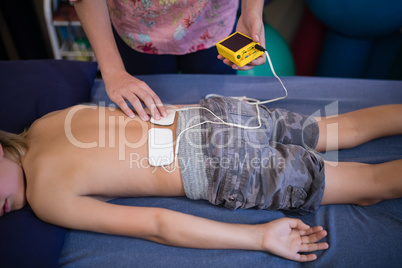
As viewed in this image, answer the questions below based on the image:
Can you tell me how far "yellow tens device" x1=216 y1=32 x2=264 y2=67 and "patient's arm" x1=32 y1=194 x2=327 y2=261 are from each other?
52cm

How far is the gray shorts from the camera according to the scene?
0.92 metres

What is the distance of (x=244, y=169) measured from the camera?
921mm

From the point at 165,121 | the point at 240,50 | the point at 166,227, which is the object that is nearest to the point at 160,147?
the point at 165,121

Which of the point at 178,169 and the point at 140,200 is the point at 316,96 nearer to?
the point at 178,169

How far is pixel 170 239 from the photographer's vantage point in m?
0.88

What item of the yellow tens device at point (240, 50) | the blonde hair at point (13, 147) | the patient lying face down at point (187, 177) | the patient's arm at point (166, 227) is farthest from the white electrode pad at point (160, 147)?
the blonde hair at point (13, 147)

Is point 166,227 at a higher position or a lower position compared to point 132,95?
lower

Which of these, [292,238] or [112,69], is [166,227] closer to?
[292,238]

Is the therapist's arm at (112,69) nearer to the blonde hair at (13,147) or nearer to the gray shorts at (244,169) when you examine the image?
the gray shorts at (244,169)

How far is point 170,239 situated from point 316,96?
3.08ft

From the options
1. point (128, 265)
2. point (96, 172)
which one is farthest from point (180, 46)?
point (128, 265)

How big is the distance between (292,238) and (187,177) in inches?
15.3

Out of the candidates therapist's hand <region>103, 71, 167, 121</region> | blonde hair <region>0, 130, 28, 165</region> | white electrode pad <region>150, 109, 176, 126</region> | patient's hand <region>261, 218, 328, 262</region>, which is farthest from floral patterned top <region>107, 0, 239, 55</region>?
patient's hand <region>261, 218, 328, 262</region>

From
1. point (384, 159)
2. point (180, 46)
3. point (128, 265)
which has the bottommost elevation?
point (128, 265)
